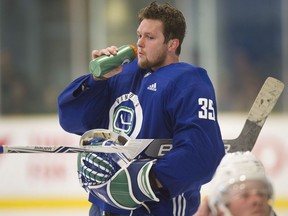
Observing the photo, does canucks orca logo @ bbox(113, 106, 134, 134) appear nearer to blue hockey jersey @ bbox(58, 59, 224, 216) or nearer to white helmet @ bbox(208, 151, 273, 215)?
blue hockey jersey @ bbox(58, 59, 224, 216)

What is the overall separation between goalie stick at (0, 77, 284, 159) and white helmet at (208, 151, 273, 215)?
84 cm

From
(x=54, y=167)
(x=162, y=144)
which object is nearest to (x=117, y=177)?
(x=162, y=144)

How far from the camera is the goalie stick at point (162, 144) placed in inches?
92.0

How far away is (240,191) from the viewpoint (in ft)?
4.92

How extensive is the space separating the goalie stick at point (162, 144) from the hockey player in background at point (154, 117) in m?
0.03

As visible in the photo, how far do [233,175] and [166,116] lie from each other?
0.97 metres

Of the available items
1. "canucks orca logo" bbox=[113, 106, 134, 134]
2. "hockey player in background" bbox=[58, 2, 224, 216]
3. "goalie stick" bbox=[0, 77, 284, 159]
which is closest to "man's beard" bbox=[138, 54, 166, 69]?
"hockey player in background" bbox=[58, 2, 224, 216]

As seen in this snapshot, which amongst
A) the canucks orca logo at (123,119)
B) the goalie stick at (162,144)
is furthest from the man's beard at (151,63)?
the goalie stick at (162,144)

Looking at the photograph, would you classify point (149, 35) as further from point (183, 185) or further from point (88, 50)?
point (88, 50)

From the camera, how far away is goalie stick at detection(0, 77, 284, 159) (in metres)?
2.34

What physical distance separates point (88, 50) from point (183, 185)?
3124mm

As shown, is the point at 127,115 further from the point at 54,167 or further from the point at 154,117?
the point at 54,167

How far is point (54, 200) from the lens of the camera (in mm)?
4977

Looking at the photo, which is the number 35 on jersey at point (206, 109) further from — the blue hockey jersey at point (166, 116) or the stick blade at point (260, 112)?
the stick blade at point (260, 112)
